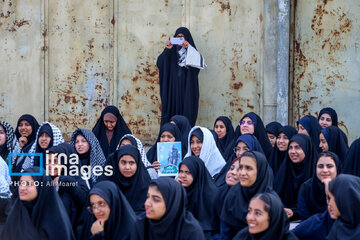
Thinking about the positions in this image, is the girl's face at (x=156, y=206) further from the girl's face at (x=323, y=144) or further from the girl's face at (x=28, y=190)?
the girl's face at (x=323, y=144)

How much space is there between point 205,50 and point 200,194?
16.5 feet

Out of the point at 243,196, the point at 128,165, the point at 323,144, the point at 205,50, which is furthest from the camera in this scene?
the point at 205,50

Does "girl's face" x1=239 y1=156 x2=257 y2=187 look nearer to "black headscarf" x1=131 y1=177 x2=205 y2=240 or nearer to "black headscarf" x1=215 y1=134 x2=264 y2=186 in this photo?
"black headscarf" x1=131 y1=177 x2=205 y2=240

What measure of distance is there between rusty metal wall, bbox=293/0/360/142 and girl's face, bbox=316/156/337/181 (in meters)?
4.83

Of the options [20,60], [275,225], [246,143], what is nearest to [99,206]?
[275,225]

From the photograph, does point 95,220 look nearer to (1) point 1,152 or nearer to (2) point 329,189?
(2) point 329,189

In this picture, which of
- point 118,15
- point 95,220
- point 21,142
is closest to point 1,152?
point 21,142

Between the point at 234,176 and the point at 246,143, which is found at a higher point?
the point at 246,143

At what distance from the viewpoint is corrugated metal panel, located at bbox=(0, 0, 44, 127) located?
11.2 m

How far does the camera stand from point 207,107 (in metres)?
11.2

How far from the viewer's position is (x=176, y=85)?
10.5 m

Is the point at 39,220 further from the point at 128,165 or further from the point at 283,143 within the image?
the point at 283,143

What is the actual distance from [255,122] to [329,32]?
294 centimetres

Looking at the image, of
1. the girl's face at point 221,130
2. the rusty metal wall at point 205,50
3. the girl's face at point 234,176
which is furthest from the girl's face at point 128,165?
the rusty metal wall at point 205,50
